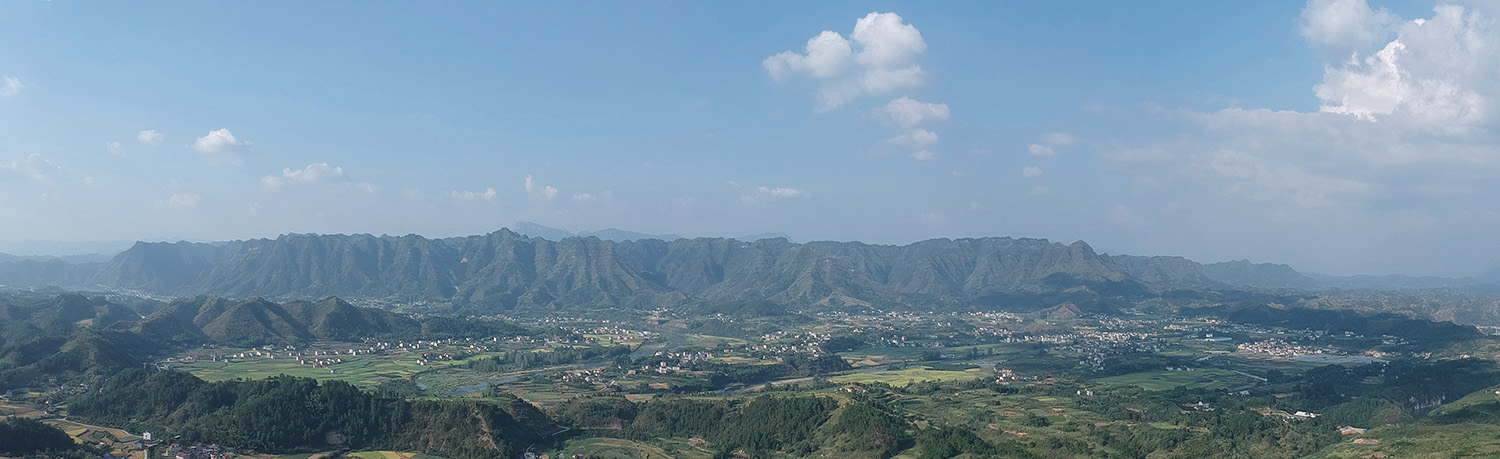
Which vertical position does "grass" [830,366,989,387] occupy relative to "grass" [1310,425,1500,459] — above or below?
below

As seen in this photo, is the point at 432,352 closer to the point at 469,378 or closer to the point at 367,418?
the point at 469,378

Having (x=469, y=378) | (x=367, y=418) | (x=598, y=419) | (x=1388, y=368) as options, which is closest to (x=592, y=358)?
(x=469, y=378)

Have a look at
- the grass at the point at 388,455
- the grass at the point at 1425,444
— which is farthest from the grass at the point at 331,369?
the grass at the point at 1425,444

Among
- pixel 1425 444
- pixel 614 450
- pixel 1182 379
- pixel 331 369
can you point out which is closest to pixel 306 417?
pixel 614 450

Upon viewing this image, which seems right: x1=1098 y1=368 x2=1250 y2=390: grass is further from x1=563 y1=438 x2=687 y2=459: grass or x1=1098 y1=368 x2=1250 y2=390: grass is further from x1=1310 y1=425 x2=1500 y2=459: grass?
x1=563 y1=438 x2=687 y2=459: grass

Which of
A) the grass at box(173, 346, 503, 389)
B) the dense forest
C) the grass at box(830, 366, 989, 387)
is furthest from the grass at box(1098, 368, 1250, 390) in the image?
the grass at box(173, 346, 503, 389)

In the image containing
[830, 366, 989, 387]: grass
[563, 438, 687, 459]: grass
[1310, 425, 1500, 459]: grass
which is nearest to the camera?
[1310, 425, 1500, 459]: grass

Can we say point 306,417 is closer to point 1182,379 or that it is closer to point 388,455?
point 388,455

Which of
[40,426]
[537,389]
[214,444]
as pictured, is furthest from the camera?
[537,389]
